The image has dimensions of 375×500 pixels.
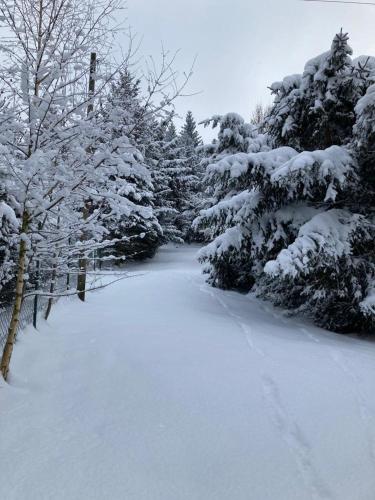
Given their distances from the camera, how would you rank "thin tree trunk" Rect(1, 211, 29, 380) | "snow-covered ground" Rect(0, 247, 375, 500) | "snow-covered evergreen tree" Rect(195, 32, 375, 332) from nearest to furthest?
1. "snow-covered ground" Rect(0, 247, 375, 500)
2. "thin tree trunk" Rect(1, 211, 29, 380)
3. "snow-covered evergreen tree" Rect(195, 32, 375, 332)

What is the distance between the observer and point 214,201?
10.7 metres

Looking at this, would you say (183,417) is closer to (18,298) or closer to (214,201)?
(18,298)

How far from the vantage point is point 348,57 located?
7121 mm

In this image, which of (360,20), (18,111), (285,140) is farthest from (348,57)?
(18,111)

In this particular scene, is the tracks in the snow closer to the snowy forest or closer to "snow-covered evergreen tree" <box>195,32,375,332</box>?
the snowy forest

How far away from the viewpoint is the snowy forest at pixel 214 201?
3264 millimetres

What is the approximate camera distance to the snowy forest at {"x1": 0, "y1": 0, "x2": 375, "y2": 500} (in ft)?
10.7

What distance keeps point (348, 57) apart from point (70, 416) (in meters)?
7.25

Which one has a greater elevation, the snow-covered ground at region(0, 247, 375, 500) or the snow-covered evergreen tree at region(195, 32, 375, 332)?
the snow-covered evergreen tree at region(195, 32, 375, 332)

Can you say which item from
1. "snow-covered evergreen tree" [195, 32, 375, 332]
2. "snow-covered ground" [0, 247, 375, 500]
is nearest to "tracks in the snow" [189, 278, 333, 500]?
"snow-covered ground" [0, 247, 375, 500]

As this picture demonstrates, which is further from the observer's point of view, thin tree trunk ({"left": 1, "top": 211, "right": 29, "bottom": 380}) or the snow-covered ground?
thin tree trunk ({"left": 1, "top": 211, "right": 29, "bottom": 380})

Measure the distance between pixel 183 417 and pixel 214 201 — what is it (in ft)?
26.3

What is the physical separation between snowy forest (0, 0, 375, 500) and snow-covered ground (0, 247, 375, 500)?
6cm

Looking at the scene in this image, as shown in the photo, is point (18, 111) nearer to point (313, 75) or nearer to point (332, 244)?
point (332, 244)
